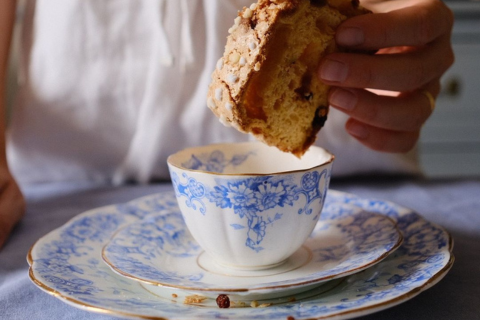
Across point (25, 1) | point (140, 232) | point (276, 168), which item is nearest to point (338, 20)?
point (276, 168)

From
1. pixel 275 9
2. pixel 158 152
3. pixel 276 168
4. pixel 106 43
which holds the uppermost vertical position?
pixel 275 9

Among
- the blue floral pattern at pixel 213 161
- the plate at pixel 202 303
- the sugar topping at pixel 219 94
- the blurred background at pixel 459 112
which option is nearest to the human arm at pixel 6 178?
the plate at pixel 202 303

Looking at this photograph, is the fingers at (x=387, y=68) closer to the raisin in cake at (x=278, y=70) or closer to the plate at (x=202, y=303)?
the raisin in cake at (x=278, y=70)

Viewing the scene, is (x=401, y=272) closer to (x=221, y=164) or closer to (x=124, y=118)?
(x=221, y=164)

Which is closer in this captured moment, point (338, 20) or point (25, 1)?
point (338, 20)

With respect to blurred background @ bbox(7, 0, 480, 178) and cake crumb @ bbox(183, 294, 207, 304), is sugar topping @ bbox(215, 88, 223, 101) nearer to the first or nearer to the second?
cake crumb @ bbox(183, 294, 207, 304)

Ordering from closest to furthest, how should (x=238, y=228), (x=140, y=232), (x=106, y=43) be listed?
(x=238, y=228), (x=140, y=232), (x=106, y=43)

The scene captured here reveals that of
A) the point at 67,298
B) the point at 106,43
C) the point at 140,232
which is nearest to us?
the point at 67,298

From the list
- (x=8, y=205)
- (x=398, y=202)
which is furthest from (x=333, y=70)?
(x=8, y=205)
